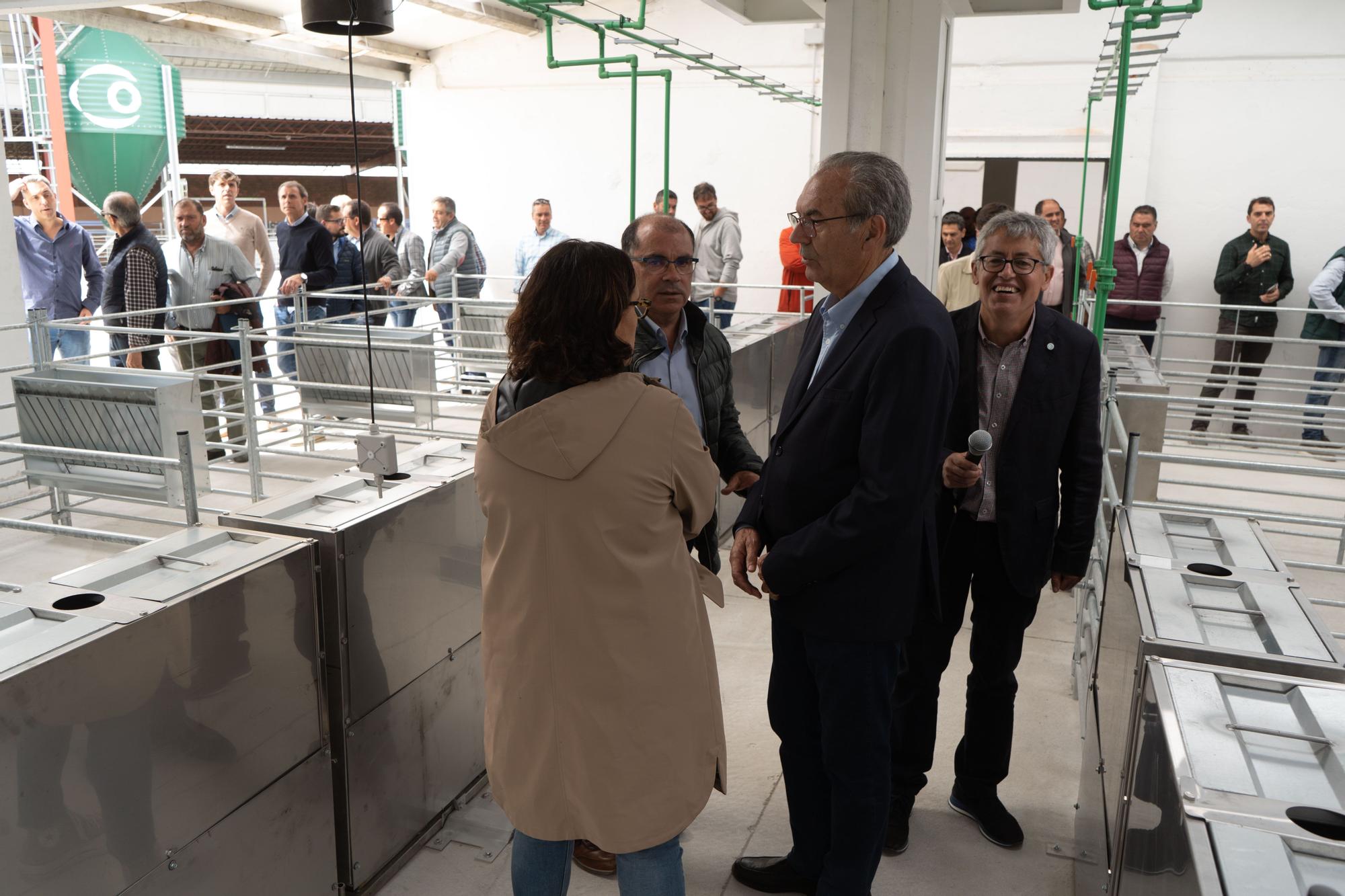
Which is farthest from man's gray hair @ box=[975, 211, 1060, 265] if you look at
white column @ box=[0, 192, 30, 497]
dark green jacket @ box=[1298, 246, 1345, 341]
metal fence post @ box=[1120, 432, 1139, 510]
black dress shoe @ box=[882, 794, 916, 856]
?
dark green jacket @ box=[1298, 246, 1345, 341]

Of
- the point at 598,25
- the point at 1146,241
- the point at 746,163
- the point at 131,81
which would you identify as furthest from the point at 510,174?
the point at 598,25

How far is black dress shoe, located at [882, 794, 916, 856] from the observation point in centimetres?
255

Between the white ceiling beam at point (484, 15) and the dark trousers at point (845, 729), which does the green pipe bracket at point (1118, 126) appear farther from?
the white ceiling beam at point (484, 15)

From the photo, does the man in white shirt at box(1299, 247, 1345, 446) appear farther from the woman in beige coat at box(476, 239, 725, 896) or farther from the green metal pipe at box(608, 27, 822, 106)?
the woman in beige coat at box(476, 239, 725, 896)

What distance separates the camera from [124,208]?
601cm

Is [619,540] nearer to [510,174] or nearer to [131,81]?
[131,81]

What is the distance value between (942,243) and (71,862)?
270 inches

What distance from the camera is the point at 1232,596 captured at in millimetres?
1694

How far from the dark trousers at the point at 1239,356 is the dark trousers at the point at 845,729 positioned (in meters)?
6.80

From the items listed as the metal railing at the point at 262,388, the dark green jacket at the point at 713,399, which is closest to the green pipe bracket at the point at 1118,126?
the dark green jacket at the point at 713,399

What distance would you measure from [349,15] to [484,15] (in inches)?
368

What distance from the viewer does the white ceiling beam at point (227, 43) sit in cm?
886

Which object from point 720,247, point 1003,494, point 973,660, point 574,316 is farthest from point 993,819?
point 720,247

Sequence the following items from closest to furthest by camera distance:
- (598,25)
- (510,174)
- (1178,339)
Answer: (598,25) → (1178,339) → (510,174)
